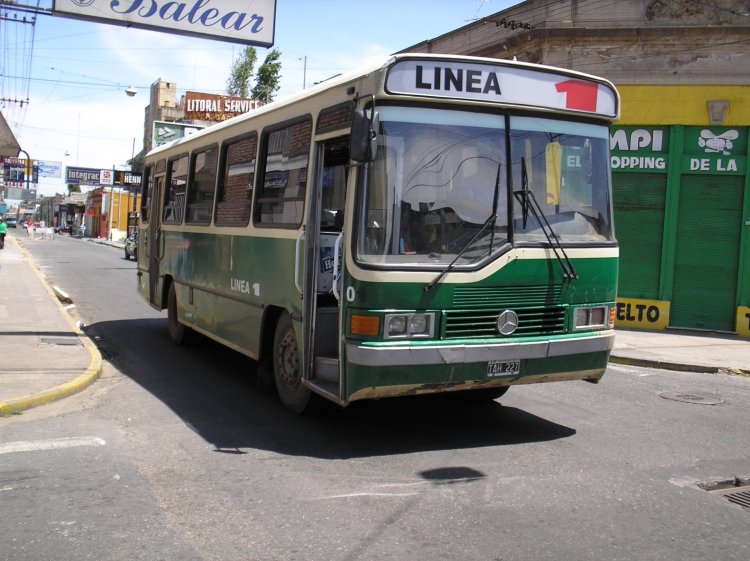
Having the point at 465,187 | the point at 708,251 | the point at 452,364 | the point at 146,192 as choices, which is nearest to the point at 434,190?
the point at 465,187

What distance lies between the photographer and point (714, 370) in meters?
10.9

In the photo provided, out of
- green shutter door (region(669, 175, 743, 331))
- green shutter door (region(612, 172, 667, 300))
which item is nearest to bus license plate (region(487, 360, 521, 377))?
green shutter door (region(612, 172, 667, 300))

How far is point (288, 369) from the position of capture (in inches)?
283

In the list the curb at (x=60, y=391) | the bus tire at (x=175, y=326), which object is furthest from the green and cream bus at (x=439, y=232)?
the bus tire at (x=175, y=326)

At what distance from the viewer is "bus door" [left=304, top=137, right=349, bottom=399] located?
21.2ft

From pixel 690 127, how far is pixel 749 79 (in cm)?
133

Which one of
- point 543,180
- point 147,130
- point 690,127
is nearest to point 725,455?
point 543,180

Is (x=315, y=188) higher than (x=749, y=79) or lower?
lower

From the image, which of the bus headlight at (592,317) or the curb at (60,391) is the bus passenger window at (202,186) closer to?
the curb at (60,391)

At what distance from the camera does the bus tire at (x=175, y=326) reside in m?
11.2

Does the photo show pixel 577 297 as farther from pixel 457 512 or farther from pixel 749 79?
pixel 749 79

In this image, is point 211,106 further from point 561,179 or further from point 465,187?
point 465,187

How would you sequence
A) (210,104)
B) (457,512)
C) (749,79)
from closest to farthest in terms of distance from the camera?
(457,512)
(749,79)
(210,104)

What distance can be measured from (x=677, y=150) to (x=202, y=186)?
9.50 m
